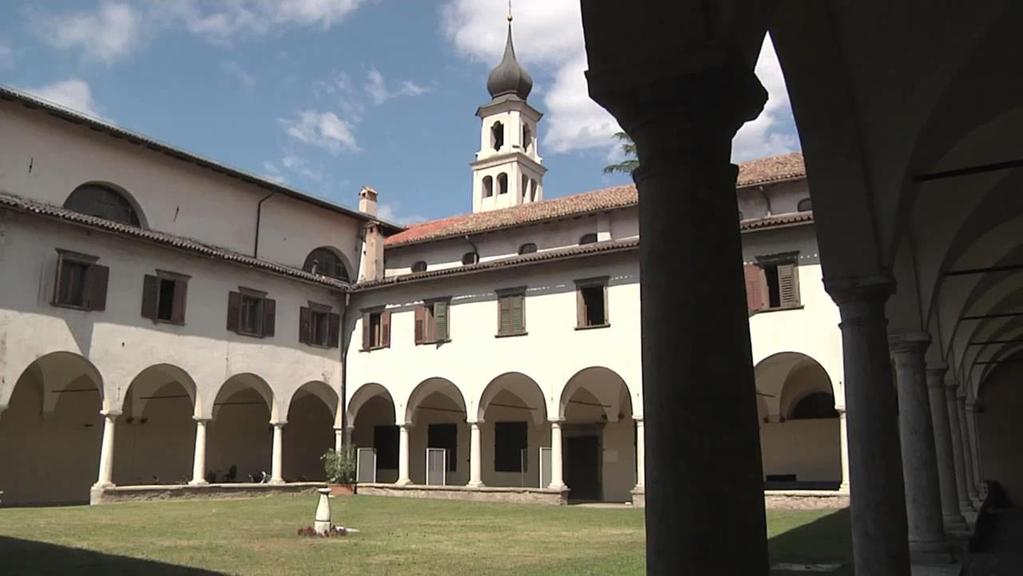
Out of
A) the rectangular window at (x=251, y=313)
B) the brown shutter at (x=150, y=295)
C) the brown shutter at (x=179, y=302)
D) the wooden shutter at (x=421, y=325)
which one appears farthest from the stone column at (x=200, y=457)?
the wooden shutter at (x=421, y=325)

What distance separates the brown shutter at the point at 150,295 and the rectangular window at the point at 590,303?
1168 centimetres

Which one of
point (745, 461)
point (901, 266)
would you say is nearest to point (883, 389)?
point (901, 266)

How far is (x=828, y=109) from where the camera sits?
5.94m

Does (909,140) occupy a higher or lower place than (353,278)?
lower

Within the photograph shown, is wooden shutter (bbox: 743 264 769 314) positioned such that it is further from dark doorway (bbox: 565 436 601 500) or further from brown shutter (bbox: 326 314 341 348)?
brown shutter (bbox: 326 314 341 348)

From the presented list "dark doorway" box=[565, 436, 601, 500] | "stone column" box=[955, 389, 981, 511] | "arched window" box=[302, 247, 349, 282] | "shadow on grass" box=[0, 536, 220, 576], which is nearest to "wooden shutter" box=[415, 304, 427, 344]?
"arched window" box=[302, 247, 349, 282]

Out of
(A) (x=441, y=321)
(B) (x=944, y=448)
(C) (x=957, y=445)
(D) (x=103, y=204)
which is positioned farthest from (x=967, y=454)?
(D) (x=103, y=204)

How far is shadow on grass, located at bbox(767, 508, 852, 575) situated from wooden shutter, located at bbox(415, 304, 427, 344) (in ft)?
46.9

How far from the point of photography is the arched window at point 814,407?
25.7 metres

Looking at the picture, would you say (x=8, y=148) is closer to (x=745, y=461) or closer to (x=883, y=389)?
(x=883, y=389)

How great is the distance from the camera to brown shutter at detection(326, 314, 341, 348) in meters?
29.7

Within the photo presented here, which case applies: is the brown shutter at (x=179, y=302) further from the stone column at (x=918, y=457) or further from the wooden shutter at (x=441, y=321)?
the stone column at (x=918, y=457)

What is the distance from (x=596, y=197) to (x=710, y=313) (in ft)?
87.0

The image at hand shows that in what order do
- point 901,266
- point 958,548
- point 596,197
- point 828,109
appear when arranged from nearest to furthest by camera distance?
point 828,109 → point 901,266 → point 958,548 → point 596,197
